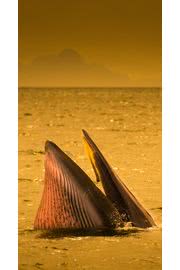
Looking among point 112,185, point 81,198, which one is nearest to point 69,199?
point 81,198

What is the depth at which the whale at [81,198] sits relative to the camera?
4.21 meters

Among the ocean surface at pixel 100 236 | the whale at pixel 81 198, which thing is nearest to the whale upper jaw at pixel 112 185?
the whale at pixel 81 198

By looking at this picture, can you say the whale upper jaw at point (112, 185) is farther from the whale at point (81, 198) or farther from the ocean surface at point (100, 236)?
the ocean surface at point (100, 236)

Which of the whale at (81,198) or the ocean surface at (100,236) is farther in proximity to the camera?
the whale at (81,198)

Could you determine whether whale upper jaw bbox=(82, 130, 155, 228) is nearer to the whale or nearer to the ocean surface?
the whale

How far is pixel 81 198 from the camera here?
4242mm

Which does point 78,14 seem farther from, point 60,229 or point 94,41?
point 60,229

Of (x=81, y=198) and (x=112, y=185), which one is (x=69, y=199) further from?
(x=112, y=185)

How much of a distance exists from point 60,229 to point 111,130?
8400 millimetres

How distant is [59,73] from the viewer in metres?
5.64

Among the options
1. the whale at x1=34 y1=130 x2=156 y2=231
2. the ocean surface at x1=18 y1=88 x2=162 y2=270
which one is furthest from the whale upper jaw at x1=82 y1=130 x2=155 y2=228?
the ocean surface at x1=18 y1=88 x2=162 y2=270

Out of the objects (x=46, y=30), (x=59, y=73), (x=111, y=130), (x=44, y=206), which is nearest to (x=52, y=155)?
Result: (x=44, y=206)

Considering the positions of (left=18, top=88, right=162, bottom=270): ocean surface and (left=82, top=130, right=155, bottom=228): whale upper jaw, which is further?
(left=82, top=130, right=155, bottom=228): whale upper jaw

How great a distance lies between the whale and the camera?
4.21 meters
